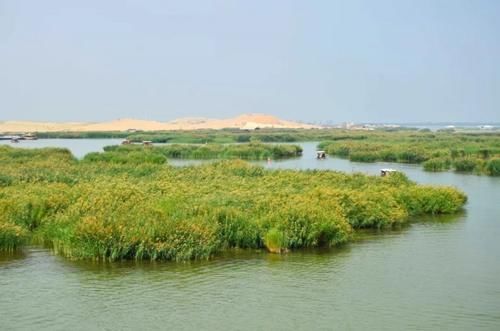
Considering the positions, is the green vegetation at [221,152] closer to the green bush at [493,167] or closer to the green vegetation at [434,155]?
the green vegetation at [434,155]

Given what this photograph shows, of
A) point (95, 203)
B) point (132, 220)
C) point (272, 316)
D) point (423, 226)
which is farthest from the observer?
point (423, 226)

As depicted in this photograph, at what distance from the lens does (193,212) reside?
21281mm

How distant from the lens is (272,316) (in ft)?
48.2

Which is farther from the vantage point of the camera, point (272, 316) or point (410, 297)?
point (410, 297)

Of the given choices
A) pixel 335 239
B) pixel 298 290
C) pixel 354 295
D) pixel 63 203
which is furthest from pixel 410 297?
pixel 63 203

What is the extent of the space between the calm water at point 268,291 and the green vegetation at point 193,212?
537 millimetres

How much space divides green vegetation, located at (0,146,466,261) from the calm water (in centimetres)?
54

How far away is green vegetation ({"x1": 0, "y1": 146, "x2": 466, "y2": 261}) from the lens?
1906 centimetres

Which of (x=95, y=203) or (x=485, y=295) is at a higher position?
(x=95, y=203)

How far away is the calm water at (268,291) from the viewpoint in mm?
14422

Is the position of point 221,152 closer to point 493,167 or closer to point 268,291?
point 493,167

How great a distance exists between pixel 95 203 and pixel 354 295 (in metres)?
9.09

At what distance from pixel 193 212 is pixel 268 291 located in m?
5.42

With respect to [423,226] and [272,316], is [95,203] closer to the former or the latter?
[272,316]
